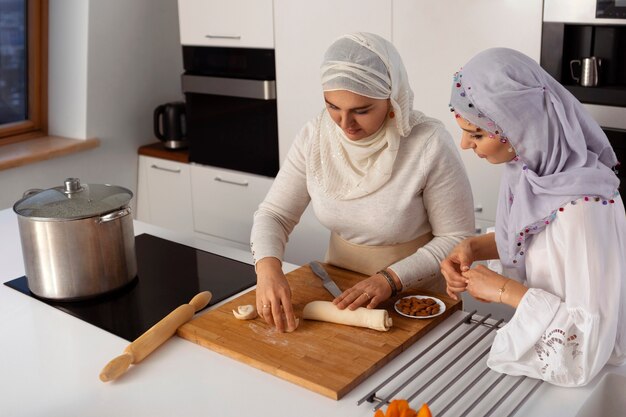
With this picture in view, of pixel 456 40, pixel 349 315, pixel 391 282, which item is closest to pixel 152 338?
pixel 349 315

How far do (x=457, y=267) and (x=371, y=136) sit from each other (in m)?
0.40

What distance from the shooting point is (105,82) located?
11.2ft

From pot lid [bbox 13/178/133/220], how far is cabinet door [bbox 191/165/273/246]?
1530mm

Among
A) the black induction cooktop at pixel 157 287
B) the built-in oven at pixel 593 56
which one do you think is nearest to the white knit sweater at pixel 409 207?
the black induction cooktop at pixel 157 287

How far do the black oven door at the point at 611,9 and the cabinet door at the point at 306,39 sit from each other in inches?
28.3

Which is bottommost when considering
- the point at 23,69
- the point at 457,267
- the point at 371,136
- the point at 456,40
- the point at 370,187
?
the point at 457,267

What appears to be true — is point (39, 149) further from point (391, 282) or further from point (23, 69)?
point (391, 282)

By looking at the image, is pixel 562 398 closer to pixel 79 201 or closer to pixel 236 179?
pixel 79 201

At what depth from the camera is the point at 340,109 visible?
1.63 meters

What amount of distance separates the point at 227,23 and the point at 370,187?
5.51ft

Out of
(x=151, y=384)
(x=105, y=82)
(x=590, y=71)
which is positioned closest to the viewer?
(x=151, y=384)

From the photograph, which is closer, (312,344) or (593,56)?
(312,344)

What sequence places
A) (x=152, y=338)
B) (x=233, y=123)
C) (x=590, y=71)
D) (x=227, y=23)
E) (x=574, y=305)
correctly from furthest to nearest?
(x=233, y=123) < (x=227, y=23) < (x=590, y=71) < (x=152, y=338) < (x=574, y=305)

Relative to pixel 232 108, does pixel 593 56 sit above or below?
above
